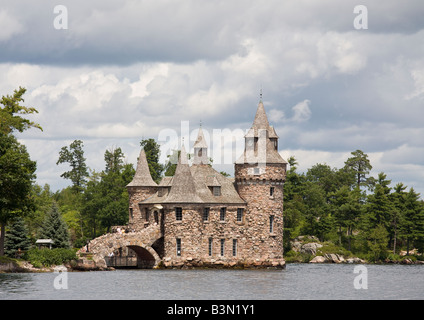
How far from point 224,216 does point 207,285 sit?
63.9ft

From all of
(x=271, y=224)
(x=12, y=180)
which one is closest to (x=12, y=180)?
(x=12, y=180)

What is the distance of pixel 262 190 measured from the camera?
79812 millimetres

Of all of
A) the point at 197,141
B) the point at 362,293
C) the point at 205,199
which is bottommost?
the point at 362,293

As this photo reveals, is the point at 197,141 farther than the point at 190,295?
Yes

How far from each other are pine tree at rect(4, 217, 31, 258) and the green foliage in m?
4.67

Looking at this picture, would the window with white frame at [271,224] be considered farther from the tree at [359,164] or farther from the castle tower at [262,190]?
the tree at [359,164]

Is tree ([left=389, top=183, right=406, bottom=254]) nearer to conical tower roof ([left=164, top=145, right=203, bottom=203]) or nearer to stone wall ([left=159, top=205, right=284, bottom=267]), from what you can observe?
stone wall ([left=159, top=205, right=284, bottom=267])

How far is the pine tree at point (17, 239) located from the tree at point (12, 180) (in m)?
8.11

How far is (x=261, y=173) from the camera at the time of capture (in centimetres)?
7931

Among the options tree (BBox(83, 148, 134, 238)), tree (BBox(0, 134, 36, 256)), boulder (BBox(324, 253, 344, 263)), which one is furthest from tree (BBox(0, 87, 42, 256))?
boulder (BBox(324, 253, 344, 263))

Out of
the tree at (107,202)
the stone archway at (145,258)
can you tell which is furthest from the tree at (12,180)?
the tree at (107,202)
